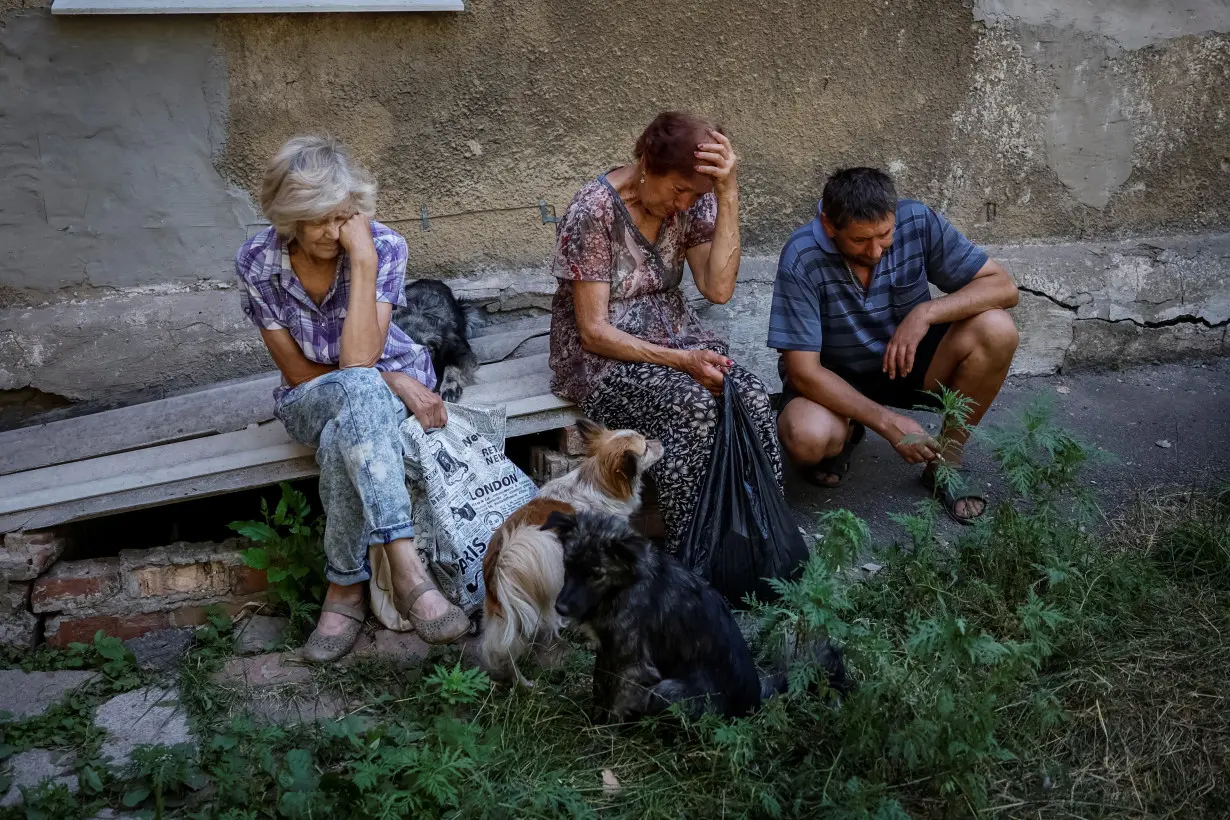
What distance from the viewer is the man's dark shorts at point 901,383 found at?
4.57m

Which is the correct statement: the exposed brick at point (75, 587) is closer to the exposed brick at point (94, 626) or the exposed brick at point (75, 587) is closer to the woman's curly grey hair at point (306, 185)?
the exposed brick at point (94, 626)

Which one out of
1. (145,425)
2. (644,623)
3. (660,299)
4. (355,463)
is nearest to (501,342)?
(660,299)

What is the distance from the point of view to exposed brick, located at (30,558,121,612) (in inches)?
155

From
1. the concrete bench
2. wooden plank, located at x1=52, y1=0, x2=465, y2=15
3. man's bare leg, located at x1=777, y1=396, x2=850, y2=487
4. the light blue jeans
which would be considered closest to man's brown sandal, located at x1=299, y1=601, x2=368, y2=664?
the light blue jeans

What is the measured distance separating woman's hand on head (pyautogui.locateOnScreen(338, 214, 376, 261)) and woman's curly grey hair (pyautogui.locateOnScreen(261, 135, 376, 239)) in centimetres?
5

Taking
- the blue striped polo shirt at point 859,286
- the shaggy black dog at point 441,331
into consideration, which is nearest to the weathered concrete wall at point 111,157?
the shaggy black dog at point 441,331

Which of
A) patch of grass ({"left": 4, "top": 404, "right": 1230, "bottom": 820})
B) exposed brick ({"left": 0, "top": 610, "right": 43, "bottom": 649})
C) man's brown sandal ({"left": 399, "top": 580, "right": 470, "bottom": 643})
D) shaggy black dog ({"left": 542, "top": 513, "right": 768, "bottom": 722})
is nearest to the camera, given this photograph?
patch of grass ({"left": 4, "top": 404, "right": 1230, "bottom": 820})

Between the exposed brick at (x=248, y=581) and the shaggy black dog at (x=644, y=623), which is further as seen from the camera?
the exposed brick at (x=248, y=581)

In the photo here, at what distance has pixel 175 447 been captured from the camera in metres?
4.13

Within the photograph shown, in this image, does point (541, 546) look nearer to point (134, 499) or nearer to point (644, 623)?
point (644, 623)

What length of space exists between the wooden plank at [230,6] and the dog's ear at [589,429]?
6.46 feet

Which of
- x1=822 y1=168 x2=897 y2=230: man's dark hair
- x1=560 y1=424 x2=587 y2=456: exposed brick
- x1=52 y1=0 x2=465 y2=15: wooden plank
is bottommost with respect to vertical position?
x1=560 y1=424 x2=587 y2=456: exposed brick

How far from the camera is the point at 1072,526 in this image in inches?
155

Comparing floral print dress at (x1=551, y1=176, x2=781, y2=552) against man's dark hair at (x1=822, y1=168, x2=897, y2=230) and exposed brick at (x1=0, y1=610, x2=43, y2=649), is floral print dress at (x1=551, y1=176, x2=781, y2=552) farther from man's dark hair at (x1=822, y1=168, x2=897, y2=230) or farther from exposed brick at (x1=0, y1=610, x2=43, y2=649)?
exposed brick at (x1=0, y1=610, x2=43, y2=649)
